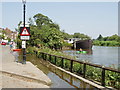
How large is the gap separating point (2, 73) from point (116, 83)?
569cm

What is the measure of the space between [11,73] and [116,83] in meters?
5.05

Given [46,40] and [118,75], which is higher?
[46,40]

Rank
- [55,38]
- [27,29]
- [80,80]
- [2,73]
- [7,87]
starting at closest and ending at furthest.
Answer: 1. [7,87]
2. [80,80]
3. [2,73]
4. [27,29]
5. [55,38]

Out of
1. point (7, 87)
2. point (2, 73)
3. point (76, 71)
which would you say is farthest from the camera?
point (76, 71)

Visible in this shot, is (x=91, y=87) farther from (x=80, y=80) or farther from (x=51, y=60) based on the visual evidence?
(x=51, y=60)

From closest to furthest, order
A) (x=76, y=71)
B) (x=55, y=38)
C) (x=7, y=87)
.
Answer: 1. (x=7, y=87)
2. (x=76, y=71)
3. (x=55, y=38)

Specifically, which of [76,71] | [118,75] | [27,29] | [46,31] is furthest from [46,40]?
[118,75]

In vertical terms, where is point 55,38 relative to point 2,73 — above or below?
above

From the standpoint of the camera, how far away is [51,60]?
16719 millimetres

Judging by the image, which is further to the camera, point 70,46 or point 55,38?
point 70,46

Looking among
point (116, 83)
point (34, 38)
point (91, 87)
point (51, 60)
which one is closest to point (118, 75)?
point (116, 83)

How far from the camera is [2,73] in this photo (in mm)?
9391

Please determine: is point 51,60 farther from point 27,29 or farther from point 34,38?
point 34,38

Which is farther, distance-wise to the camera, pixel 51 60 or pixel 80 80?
pixel 51 60
